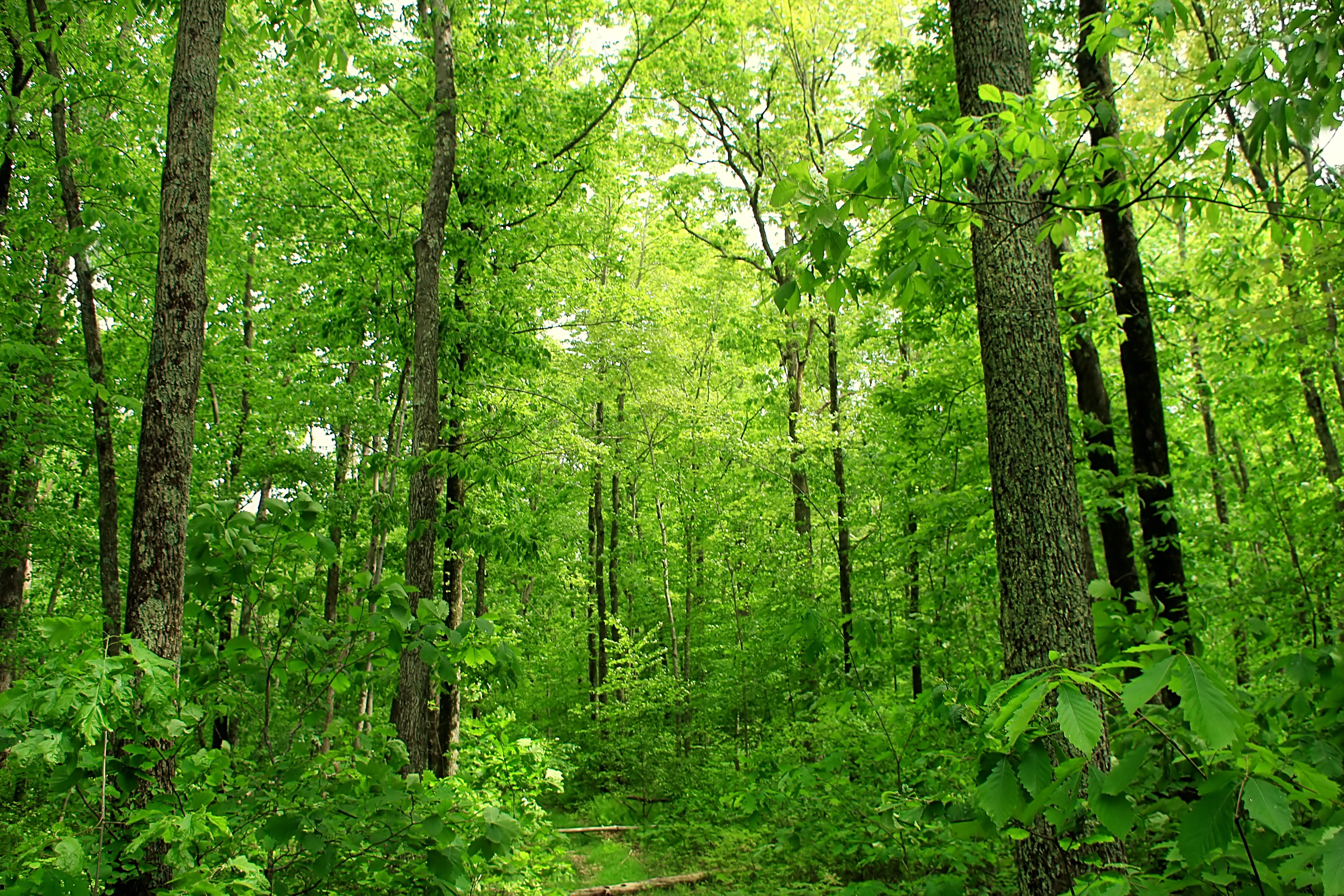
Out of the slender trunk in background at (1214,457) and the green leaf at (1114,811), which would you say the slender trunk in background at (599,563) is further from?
the green leaf at (1114,811)

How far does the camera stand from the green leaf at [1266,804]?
1.65 metres

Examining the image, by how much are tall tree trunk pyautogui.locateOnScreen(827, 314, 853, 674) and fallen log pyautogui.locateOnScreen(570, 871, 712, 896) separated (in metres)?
3.66

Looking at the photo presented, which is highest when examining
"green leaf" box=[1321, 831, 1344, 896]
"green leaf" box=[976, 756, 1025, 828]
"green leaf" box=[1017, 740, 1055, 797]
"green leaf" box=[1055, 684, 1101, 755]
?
"green leaf" box=[1055, 684, 1101, 755]

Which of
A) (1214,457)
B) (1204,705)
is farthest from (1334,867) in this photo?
(1214,457)

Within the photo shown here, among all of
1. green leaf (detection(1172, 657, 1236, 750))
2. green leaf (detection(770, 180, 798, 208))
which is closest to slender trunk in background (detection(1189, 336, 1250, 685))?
green leaf (detection(1172, 657, 1236, 750))

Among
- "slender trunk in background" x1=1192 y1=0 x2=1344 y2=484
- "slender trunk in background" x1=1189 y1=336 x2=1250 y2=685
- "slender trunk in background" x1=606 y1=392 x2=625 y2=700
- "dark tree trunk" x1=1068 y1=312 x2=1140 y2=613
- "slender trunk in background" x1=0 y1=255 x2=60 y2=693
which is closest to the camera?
"slender trunk in background" x1=1192 y1=0 x2=1344 y2=484

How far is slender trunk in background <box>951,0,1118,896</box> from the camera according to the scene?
3.14 m

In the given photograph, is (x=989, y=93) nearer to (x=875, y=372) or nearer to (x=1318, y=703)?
(x=1318, y=703)

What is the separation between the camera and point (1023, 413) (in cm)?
336

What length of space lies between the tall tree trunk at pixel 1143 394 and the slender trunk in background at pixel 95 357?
8.52m

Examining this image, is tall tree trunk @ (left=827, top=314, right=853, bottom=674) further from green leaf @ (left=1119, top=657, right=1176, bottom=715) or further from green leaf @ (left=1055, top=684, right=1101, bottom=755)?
green leaf @ (left=1119, top=657, right=1176, bottom=715)

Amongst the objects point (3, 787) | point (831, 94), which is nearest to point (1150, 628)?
point (831, 94)

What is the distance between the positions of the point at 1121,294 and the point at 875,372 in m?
5.07

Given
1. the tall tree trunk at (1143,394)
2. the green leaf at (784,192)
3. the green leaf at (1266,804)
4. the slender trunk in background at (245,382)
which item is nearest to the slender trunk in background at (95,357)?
the slender trunk in background at (245,382)
